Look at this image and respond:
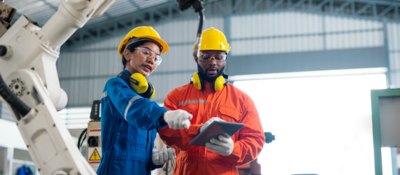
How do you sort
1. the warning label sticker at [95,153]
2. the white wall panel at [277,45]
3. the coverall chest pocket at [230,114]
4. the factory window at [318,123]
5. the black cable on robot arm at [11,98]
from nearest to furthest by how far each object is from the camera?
the black cable on robot arm at [11,98], the coverall chest pocket at [230,114], the warning label sticker at [95,153], the factory window at [318,123], the white wall panel at [277,45]

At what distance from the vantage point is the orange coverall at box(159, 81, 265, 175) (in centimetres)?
283

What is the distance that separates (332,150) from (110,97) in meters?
11.5

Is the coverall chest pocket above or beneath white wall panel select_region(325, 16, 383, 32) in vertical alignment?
beneath

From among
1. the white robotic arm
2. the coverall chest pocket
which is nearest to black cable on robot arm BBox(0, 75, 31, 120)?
the white robotic arm

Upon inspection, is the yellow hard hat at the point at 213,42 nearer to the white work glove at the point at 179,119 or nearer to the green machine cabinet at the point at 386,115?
the white work glove at the point at 179,119

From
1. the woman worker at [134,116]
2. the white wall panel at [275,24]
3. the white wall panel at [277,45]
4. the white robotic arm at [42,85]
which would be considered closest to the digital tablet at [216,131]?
the woman worker at [134,116]

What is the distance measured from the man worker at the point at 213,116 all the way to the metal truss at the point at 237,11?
39.0ft

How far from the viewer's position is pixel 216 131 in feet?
8.02

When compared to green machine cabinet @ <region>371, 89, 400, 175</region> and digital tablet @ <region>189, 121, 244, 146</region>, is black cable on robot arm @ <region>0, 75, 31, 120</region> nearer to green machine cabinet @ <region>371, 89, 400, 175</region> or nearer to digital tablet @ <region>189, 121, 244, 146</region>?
digital tablet @ <region>189, 121, 244, 146</region>

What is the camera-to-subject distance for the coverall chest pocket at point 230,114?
3010mm

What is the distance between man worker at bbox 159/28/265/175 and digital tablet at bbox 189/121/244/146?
62 millimetres

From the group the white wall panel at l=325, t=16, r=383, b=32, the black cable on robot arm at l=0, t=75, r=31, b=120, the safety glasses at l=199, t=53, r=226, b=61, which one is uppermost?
the white wall panel at l=325, t=16, r=383, b=32

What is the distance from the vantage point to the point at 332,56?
13656mm

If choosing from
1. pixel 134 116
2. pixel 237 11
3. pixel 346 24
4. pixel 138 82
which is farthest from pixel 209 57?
pixel 346 24
